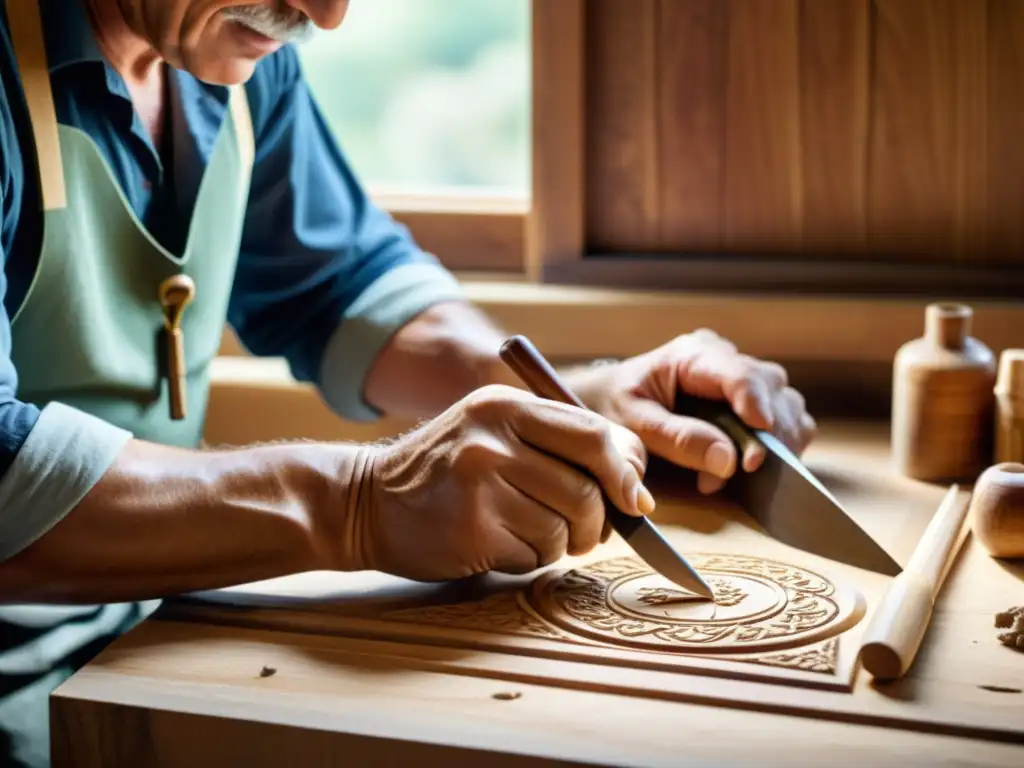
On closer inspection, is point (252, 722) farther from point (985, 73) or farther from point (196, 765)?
point (985, 73)

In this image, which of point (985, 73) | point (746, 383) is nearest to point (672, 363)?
point (746, 383)

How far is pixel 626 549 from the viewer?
1.34 m

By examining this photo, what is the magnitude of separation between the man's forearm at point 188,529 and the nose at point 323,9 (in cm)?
43

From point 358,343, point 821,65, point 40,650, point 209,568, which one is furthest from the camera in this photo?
point 821,65

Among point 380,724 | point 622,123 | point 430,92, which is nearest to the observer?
point 380,724

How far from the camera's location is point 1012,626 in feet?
3.69

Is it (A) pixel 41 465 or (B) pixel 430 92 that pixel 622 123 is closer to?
(B) pixel 430 92

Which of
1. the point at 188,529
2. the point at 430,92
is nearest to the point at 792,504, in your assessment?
the point at 188,529

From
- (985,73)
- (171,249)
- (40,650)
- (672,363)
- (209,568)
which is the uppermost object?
(985,73)

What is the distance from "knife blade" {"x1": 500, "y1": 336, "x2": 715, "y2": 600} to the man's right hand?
27 mm

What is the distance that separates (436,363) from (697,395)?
0.34 metres

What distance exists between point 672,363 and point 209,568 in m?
0.58

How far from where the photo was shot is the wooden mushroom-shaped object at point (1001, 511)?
127 cm

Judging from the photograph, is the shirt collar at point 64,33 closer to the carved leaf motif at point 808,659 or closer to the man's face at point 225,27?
the man's face at point 225,27
